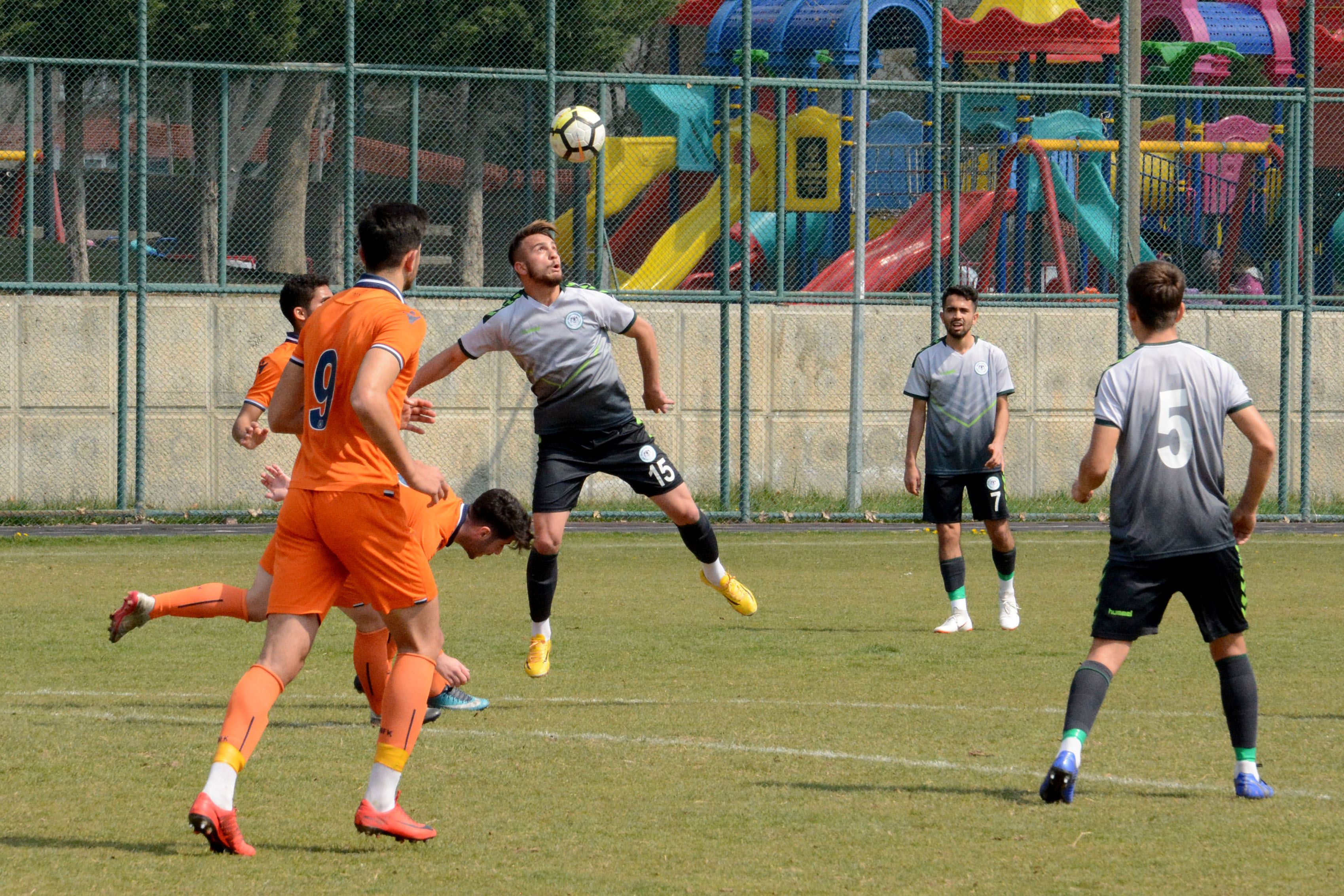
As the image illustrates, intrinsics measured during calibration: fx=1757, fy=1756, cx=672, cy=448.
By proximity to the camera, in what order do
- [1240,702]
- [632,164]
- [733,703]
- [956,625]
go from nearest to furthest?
[1240,702], [733,703], [956,625], [632,164]

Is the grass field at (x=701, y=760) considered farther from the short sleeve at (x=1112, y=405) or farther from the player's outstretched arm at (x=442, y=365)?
the player's outstretched arm at (x=442, y=365)

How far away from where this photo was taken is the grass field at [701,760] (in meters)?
4.95

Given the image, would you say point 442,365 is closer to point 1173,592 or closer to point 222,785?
point 222,785

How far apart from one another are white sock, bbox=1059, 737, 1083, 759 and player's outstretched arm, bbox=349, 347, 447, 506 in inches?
86.7

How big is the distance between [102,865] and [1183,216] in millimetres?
19136

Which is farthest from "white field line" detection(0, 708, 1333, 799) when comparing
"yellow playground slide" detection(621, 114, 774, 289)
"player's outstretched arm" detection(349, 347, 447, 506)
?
"yellow playground slide" detection(621, 114, 774, 289)

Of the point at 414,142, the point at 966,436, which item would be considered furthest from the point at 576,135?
the point at 966,436

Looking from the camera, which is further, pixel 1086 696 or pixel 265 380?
pixel 265 380

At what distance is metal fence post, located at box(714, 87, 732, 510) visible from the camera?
17.2m

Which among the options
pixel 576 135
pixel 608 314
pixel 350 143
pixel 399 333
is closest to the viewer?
pixel 399 333

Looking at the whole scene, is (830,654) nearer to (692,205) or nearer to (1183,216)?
(692,205)

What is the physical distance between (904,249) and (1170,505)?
50.4 feet

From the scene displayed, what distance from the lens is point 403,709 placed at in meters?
5.20

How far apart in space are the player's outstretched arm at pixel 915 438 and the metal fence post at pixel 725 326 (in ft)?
20.6
